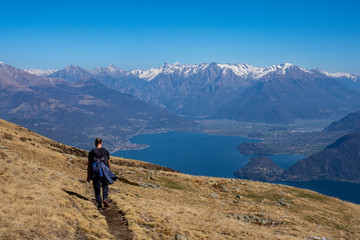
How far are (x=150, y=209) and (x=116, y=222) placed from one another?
3.43 meters

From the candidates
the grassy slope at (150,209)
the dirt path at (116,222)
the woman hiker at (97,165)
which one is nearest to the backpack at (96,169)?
the woman hiker at (97,165)

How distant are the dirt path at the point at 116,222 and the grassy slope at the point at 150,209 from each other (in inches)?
14.0

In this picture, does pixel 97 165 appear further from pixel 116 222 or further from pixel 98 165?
pixel 116 222

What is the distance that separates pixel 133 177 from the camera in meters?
34.7

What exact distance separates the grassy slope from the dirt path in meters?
0.35

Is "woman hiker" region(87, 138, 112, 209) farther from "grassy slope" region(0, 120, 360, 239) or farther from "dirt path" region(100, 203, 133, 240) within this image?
"grassy slope" region(0, 120, 360, 239)

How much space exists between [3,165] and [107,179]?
7.36m

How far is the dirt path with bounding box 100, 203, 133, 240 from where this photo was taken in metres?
13.8

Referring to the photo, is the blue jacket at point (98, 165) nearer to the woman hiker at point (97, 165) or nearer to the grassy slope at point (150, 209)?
the woman hiker at point (97, 165)

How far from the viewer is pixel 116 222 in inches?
612

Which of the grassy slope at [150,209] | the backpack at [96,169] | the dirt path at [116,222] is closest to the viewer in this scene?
the grassy slope at [150,209]

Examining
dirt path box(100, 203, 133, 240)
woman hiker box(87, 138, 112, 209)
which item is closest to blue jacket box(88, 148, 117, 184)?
woman hiker box(87, 138, 112, 209)

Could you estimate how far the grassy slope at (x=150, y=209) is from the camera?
42.4ft

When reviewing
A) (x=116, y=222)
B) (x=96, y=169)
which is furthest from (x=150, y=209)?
(x=96, y=169)
